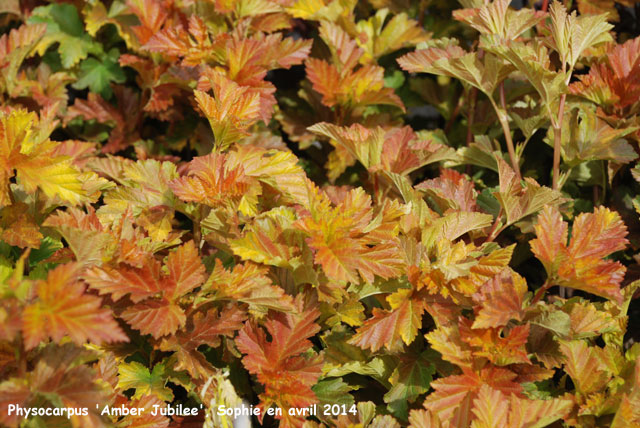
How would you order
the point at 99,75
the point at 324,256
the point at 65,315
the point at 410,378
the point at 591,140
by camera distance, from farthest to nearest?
the point at 99,75
the point at 591,140
the point at 410,378
the point at 324,256
the point at 65,315

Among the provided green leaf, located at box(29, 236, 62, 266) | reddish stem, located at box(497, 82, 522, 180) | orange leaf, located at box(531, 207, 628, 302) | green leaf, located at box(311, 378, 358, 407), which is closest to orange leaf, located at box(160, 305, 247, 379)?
green leaf, located at box(311, 378, 358, 407)

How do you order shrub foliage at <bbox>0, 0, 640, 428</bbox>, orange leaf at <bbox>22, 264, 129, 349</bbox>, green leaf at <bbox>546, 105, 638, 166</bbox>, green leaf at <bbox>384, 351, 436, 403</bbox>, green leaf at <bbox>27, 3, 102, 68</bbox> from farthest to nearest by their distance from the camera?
green leaf at <bbox>27, 3, 102, 68</bbox>, green leaf at <bbox>546, 105, 638, 166</bbox>, green leaf at <bbox>384, 351, 436, 403</bbox>, shrub foliage at <bbox>0, 0, 640, 428</bbox>, orange leaf at <bbox>22, 264, 129, 349</bbox>

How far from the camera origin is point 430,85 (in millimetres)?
1675

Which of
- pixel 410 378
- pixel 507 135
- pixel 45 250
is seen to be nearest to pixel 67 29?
pixel 45 250

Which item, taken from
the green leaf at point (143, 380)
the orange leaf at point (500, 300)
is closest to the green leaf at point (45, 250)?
the green leaf at point (143, 380)

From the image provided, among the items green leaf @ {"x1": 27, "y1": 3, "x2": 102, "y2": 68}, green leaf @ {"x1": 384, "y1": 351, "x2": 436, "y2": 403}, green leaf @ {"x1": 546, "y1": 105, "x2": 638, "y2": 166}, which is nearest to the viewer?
green leaf @ {"x1": 384, "y1": 351, "x2": 436, "y2": 403}

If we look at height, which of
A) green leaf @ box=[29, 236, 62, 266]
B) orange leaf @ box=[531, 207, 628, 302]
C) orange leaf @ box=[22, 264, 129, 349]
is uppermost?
orange leaf @ box=[22, 264, 129, 349]

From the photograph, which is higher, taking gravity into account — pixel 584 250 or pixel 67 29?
pixel 67 29

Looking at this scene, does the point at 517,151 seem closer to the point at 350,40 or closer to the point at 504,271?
the point at 504,271

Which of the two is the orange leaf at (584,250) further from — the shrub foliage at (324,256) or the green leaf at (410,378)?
the green leaf at (410,378)

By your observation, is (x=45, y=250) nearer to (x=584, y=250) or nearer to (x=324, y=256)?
(x=324, y=256)

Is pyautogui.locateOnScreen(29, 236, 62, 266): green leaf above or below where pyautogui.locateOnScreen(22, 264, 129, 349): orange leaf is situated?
below

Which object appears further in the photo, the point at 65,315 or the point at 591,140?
the point at 591,140

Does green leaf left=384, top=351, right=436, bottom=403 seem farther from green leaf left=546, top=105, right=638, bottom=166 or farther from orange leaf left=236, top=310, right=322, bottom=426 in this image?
green leaf left=546, top=105, right=638, bottom=166
